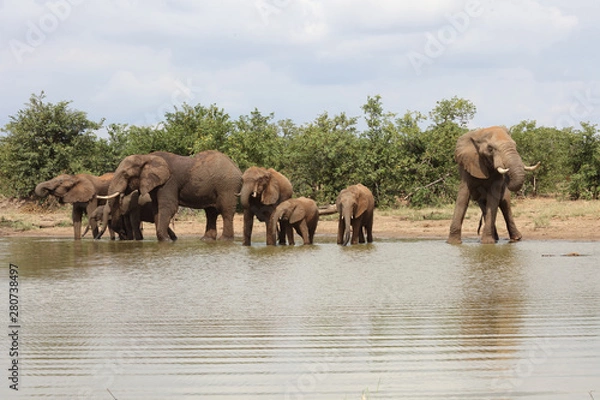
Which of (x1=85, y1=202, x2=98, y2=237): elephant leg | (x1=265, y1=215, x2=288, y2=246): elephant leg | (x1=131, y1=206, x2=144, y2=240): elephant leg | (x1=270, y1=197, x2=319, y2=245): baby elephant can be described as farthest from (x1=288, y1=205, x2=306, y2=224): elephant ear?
(x1=85, y1=202, x2=98, y2=237): elephant leg

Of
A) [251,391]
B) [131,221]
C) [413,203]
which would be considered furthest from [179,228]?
[251,391]

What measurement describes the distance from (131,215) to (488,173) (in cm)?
872

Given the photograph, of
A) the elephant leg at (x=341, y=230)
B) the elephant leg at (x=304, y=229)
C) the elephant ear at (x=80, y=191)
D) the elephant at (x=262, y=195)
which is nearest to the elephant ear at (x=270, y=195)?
the elephant at (x=262, y=195)

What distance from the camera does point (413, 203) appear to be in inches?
1237

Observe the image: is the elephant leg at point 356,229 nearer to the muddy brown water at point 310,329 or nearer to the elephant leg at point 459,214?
the elephant leg at point 459,214

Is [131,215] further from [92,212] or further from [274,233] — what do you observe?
[274,233]

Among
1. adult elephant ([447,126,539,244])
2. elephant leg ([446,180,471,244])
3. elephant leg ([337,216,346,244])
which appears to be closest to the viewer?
adult elephant ([447,126,539,244])

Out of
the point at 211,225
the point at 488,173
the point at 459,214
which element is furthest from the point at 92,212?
the point at 488,173

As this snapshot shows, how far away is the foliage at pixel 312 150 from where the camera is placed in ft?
105

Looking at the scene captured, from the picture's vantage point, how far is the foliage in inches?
1257

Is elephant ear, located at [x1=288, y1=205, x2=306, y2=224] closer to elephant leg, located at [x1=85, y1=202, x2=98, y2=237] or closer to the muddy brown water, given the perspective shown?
the muddy brown water

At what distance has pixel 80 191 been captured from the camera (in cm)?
2378

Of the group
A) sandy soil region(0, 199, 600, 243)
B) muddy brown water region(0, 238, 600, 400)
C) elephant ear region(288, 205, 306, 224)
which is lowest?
muddy brown water region(0, 238, 600, 400)

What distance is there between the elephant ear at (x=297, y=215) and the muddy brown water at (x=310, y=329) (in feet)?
11.8
